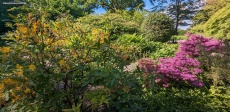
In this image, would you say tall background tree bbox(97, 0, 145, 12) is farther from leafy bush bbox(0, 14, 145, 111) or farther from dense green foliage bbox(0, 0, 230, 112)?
leafy bush bbox(0, 14, 145, 111)

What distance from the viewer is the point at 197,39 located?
4586 millimetres

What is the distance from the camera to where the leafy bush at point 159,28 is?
824cm

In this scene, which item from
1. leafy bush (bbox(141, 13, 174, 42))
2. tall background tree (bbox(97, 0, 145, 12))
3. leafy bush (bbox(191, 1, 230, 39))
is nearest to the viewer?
leafy bush (bbox(191, 1, 230, 39))

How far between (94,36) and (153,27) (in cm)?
649

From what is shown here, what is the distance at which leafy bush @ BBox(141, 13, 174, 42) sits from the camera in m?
8.24

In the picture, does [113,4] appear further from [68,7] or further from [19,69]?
[19,69]

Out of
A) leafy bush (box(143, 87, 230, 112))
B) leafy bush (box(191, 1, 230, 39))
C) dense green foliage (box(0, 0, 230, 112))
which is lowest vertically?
leafy bush (box(143, 87, 230, 112))

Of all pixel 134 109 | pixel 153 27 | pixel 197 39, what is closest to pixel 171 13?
pixel 153 27

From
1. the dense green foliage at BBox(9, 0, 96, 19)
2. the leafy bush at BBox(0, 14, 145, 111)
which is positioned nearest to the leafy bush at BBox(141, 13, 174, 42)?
the leafy bush at BBox(0, 14, 145, 111)

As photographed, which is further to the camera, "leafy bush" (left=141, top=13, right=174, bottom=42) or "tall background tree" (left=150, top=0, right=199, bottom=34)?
"tall background tree" (left=150, top=0, right=199, bottom=34)

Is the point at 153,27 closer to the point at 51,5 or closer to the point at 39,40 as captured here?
the point at 39,40

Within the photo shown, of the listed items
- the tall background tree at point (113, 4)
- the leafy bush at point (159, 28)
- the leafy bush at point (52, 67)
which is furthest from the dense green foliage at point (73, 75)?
the tall background tree at point (113, 4)

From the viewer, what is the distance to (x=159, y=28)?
8.26 metres

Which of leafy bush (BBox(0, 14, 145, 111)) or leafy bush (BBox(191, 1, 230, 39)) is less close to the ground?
leafy bush (BBox(191, 1, 230, 39))
